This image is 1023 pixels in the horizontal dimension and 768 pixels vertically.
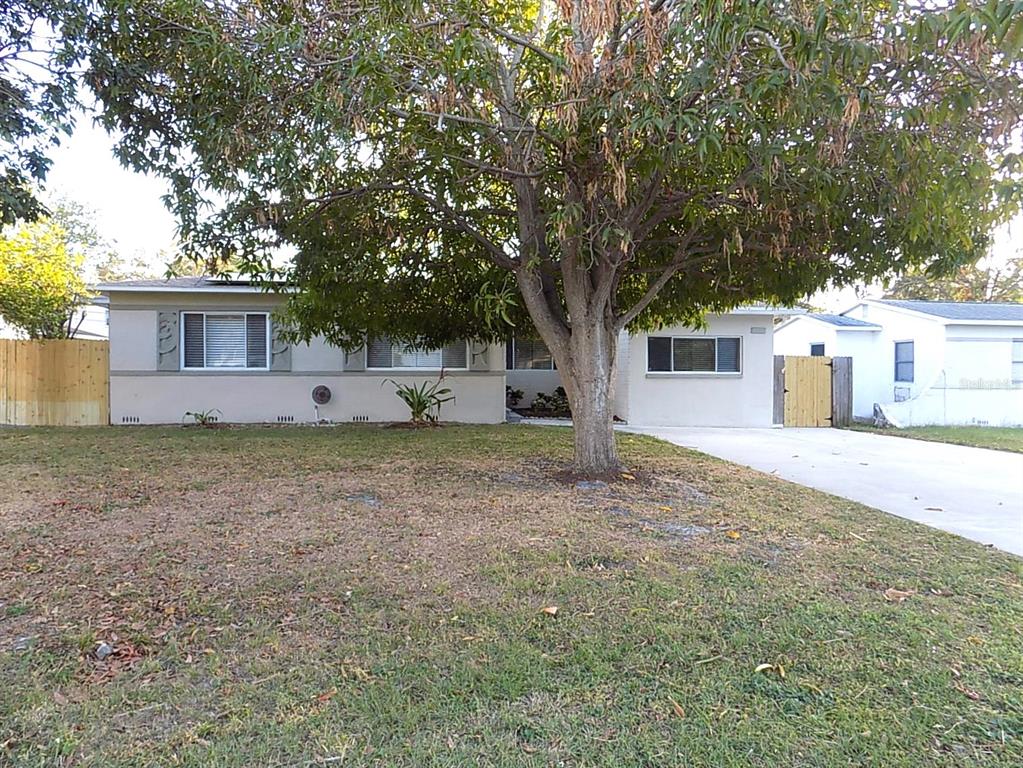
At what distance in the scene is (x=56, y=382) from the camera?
1209 centimetres

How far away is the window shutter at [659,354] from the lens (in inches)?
533

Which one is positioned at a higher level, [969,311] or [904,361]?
[969,311]

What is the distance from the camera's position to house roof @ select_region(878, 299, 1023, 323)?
14.7m

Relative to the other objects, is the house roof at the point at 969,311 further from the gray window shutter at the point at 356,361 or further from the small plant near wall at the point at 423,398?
the gray window shutter at the point at 356,361

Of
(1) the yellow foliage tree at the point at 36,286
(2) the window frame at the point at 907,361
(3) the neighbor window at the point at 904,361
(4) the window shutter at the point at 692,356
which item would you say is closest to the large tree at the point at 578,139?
(4) the window shutter at the point at 692,356

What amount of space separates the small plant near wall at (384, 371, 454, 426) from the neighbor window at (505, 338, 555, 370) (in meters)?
3.70

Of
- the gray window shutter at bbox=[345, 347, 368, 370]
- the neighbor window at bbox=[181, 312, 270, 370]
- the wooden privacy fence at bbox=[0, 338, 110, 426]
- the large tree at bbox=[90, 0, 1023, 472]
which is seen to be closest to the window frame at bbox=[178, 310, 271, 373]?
the neighbor window at bbox=[181, 312, 270, 370]

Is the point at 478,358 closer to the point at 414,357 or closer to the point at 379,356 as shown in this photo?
the point at 414,357

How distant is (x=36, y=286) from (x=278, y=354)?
5.02 metres

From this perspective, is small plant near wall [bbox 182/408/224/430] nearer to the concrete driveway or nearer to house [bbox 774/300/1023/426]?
→ the concrete driveway

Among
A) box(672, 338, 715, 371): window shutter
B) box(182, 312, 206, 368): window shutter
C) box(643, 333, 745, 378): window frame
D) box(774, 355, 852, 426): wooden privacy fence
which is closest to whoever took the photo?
box(182, 312, 206, 368): window shutter

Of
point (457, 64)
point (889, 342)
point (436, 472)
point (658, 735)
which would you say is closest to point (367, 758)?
point (658, 735)

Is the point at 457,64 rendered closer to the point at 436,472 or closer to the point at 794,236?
the point at 794,236

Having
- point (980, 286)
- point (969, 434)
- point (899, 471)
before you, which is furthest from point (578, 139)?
point (980, 286)
